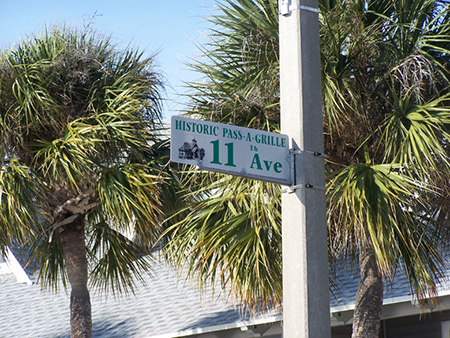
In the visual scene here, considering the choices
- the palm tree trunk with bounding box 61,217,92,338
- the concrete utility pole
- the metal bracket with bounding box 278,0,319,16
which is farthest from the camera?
the palm tree trunk with bounding box 61,217,92,338

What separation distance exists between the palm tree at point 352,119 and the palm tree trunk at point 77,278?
8.91 feet

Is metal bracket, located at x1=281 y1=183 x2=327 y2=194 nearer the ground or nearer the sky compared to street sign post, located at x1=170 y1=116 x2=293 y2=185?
nearer the ground

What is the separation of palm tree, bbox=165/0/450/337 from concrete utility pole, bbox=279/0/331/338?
242cm

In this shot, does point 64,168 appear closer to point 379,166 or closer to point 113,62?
point 113,62

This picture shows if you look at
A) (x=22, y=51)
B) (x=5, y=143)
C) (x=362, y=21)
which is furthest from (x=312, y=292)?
(x=22, y=51)

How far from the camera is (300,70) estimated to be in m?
4.76

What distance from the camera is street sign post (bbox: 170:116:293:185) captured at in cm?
456

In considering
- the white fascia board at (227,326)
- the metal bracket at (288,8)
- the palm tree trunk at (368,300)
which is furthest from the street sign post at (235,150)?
the white fascia board at (227,326)

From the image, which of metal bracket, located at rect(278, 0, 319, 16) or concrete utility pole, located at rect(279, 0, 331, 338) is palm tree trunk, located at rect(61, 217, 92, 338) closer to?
concrete utility pole, located at rect(279, 0, 331, 338)

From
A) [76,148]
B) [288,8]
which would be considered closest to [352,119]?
[288,8]

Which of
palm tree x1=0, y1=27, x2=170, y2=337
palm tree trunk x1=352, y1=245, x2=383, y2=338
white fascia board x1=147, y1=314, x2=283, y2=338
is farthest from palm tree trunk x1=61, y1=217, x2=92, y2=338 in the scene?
palm tree trunk x1=352, y1=245, x2=383, y2=338

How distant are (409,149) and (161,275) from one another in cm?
829

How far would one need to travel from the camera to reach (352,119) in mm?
7859

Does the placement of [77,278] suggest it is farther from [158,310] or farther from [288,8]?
[288,8]
